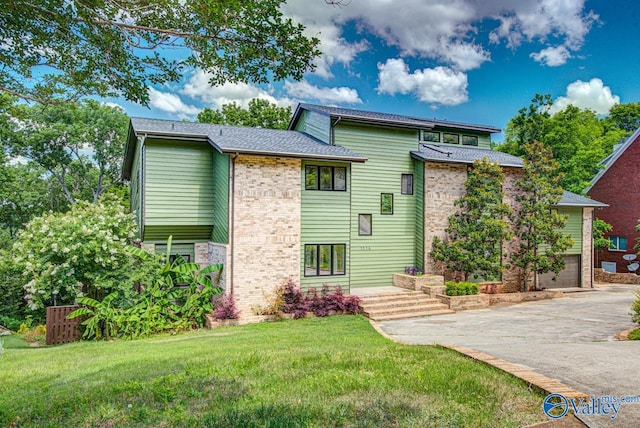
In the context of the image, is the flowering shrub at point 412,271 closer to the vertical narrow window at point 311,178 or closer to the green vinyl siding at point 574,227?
the vertical narrow window at point 311,178

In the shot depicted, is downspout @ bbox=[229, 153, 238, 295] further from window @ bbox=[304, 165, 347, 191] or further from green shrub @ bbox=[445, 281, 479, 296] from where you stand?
green shrub @ bbox=[445, 281, 479, 296]

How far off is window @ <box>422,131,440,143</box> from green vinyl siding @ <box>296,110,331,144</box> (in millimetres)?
7478

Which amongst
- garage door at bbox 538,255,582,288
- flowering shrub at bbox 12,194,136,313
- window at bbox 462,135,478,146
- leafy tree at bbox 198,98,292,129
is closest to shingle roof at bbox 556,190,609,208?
garage door at bbox 538,255,582,288

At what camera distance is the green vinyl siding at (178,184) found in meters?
15.0

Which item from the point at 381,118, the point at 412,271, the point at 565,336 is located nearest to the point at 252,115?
the point at 381,118

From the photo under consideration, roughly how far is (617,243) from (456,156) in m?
16.1

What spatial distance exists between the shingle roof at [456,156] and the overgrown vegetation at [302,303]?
25.3 feet

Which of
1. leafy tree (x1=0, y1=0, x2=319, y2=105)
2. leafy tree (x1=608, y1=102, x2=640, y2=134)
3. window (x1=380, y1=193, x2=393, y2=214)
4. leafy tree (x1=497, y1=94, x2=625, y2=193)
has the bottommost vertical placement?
window (x1=380, y1=193, x2=393, y2=214)

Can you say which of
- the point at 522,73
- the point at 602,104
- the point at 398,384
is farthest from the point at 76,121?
the point at 602,104

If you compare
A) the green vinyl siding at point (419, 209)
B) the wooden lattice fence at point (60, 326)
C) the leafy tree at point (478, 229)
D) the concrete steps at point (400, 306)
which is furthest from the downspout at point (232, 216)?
the leafy tree at point (478, 229)

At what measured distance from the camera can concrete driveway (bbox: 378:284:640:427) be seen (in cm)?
529

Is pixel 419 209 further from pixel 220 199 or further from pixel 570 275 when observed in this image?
pixel 570 275

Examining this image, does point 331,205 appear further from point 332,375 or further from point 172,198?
point 332,375

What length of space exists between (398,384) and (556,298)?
1718cm
